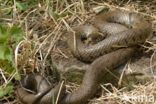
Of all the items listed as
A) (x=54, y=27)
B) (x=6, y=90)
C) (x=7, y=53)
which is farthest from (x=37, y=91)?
(x=54, y=27)

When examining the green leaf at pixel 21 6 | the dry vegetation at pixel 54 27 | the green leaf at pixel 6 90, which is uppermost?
the green leaf at pixel 21 6

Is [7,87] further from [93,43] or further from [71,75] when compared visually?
[93,43]

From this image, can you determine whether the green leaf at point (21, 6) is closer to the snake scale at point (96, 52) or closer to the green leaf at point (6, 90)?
the snake scale at point (96, 52)

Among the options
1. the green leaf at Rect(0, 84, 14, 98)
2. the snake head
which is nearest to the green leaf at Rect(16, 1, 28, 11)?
the snake head

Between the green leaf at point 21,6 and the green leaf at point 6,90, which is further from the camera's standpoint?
the green leaf at point 21,6

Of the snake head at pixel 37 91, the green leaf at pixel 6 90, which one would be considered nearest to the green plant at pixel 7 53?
the green leaf at pixel 6 90

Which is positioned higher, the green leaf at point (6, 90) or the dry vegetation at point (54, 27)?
the dry vegetation at point (54, 27)

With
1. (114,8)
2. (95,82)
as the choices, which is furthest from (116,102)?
(114,8)

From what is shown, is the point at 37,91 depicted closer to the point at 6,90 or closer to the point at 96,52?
the point at 6,90
